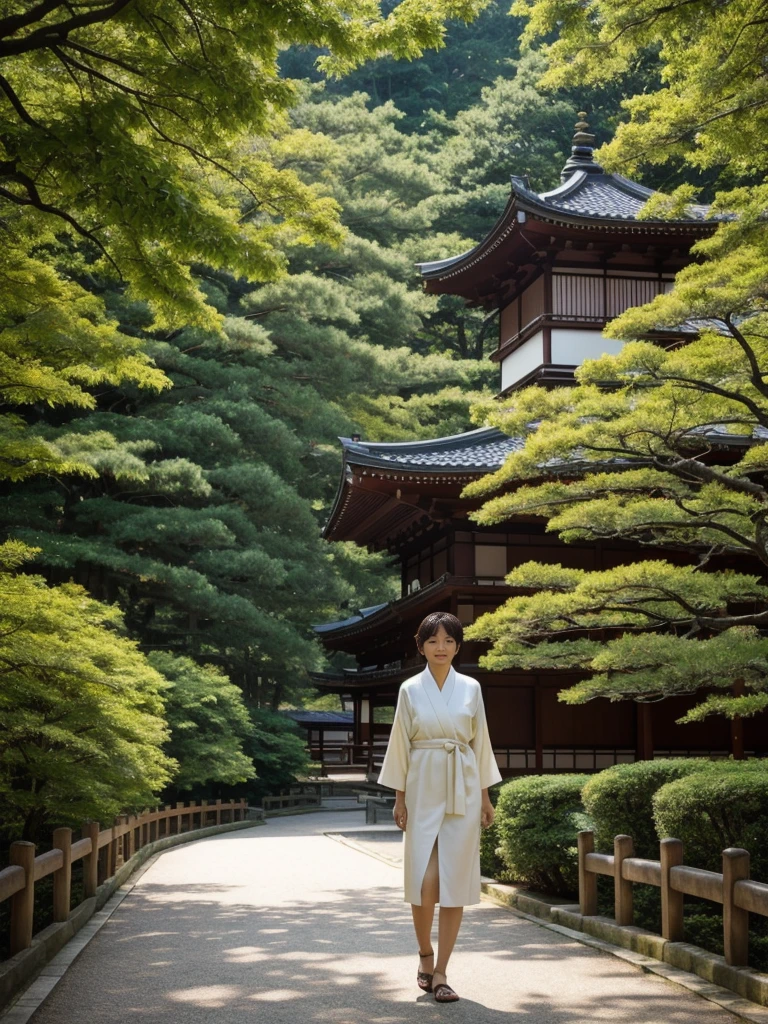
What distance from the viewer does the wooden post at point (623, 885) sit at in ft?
24.4

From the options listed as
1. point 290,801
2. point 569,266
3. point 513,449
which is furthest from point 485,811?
point 290,801

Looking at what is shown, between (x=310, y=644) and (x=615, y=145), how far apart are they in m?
19.8

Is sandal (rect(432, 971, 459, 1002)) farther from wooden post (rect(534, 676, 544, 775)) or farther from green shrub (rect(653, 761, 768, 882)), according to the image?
wooden post (rect(534, 676, 544, 775))

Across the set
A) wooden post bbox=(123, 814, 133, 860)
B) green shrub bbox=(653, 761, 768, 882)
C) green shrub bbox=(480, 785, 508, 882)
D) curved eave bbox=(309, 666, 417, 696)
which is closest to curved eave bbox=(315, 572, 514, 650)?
curved eave bbox=(309, 666, 417, 696)

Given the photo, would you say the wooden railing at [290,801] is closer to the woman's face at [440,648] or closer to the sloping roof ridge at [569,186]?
the sloping roof ridge at [569,186]

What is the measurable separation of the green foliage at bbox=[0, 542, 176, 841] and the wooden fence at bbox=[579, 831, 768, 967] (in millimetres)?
4187

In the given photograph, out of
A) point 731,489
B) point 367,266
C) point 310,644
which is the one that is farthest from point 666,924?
point 367,266

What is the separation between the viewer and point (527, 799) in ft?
33.0

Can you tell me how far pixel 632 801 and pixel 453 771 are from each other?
11.2 ft

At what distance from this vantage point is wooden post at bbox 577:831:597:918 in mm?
8133

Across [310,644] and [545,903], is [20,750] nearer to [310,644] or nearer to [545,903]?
[545,903]

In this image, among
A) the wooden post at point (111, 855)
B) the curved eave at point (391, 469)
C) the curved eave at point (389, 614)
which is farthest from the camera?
the curved eave at point (389, 614)

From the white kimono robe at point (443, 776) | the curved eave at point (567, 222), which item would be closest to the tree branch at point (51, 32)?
the white kimono robe at point (443, 776)

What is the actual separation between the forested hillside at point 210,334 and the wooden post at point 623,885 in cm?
435
